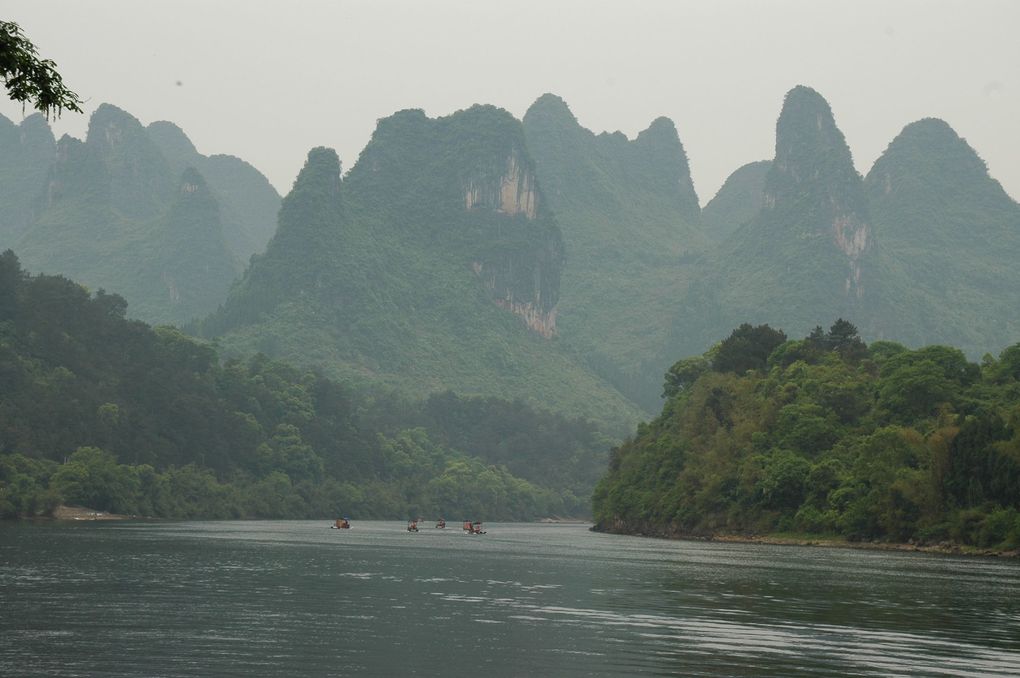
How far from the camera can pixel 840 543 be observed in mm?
111562

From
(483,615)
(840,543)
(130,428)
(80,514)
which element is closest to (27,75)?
Answer: (483,615)

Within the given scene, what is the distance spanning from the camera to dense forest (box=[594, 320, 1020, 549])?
10050 centimetres

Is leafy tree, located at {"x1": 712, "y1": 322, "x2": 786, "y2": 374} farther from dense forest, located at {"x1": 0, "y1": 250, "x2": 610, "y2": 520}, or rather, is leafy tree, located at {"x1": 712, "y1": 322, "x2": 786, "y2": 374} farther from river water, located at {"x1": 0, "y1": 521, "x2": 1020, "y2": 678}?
river water, located at {"x1": 0, "y1": 521, "x2": 1020, "y2": 678}

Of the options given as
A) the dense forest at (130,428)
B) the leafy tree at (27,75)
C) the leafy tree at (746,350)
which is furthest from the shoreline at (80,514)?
the leafy tree at (27,75)

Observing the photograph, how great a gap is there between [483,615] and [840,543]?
229 ft

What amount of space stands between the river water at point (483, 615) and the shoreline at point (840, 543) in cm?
1077

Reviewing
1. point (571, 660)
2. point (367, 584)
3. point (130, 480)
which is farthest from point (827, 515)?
point (571, 660)

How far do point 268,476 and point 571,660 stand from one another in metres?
149

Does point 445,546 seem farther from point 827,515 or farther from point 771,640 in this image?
point 771,640

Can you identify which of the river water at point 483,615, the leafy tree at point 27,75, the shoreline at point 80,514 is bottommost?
the river water at point 483,615

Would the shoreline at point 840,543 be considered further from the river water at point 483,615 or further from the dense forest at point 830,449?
the river water at point 483,615

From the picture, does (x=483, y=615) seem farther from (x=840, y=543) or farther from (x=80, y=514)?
(x=80, y=514)

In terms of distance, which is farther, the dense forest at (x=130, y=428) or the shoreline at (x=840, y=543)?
the dense forest at (x=130, y=428)

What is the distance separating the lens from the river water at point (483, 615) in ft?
117
